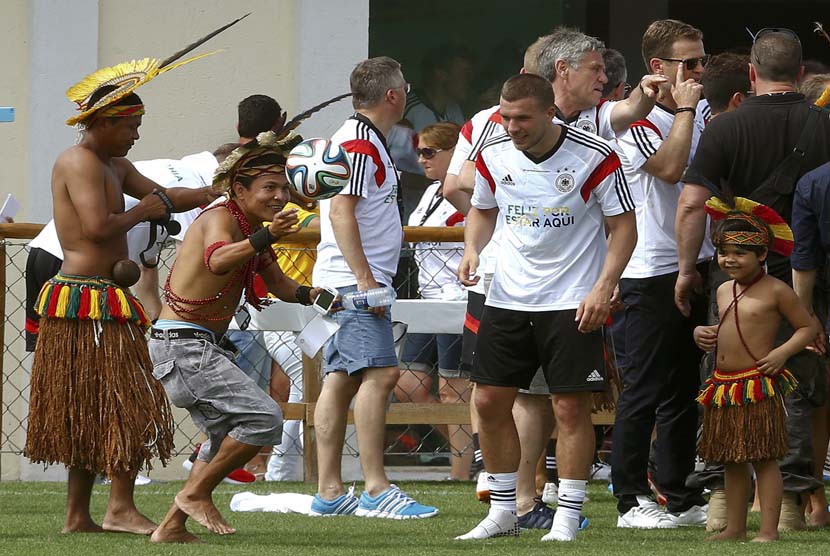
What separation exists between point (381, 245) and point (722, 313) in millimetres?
1791

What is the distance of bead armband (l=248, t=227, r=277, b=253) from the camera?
5.91 m

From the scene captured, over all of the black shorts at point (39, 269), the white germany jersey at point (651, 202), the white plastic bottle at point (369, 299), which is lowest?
the black shorts at point (39, 269)

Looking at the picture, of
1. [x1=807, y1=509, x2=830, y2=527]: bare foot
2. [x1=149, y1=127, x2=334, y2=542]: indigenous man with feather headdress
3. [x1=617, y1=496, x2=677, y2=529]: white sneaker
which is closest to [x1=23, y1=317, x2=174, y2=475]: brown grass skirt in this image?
[x1=149, y1=127, x2=334, y2=542]: indigenous man with feather headdress

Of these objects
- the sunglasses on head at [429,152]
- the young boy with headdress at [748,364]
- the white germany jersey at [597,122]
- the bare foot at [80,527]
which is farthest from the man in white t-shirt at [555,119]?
the sunglasses on head at [429,152]

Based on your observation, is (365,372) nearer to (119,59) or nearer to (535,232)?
(535,232)

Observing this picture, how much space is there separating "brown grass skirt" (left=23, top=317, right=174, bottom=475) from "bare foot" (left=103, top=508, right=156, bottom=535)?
0.26m

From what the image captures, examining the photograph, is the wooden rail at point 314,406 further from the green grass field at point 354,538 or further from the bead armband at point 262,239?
the bead armband at point 262,239

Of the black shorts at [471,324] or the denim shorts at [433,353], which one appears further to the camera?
the denim shorts at [433,353]

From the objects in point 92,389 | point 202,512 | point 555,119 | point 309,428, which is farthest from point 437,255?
point 202,512

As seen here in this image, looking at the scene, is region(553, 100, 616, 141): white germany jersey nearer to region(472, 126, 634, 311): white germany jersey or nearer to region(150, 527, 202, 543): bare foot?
region(472, 126, 634, 311): white germany jersey

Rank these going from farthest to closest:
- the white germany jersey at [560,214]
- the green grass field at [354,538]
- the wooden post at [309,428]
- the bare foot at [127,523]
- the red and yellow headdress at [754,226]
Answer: the wooden post at [309,428]
the bare foot at [127,523]
the red and yellow headdress at [754,226]
the white germany jersey at [560,214]
the green grass field at [354,538]

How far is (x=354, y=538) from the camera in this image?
6281 mm

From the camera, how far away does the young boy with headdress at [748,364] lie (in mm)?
6020

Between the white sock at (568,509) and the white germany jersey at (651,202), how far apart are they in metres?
1.12
